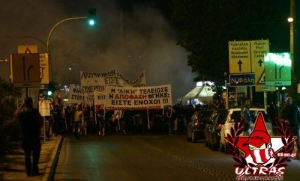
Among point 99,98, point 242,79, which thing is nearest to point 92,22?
point 242,79

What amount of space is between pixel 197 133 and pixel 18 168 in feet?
44.0

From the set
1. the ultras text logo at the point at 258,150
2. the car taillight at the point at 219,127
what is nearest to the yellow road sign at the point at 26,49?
the car taillight at the point at 219,127

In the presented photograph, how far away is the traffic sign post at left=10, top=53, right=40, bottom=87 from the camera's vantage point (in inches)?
730

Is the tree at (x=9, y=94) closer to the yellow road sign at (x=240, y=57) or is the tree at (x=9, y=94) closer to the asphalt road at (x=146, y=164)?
the asphalt road at (x=146, y=164)

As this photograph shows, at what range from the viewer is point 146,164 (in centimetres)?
2016

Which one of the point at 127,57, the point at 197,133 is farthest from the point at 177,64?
the point at 197,133

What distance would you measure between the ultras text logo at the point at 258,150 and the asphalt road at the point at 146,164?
2.92m

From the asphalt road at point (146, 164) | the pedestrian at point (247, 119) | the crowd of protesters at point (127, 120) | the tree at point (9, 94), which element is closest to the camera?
the asphalt road at point (146, 164)

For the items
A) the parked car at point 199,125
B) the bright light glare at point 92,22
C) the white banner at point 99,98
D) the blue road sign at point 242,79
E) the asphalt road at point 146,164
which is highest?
the bright light glare at point 92,22

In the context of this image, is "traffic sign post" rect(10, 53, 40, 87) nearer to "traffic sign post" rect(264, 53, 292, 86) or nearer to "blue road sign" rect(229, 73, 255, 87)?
"traffic sign post" rect(264, 53, 292, 86)

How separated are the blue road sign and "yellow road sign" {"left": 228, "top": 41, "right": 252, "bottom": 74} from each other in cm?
34

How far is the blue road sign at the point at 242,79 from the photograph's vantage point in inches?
1117

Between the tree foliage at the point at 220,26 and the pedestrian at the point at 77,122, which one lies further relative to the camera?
the tree foliage at the point at 220,26

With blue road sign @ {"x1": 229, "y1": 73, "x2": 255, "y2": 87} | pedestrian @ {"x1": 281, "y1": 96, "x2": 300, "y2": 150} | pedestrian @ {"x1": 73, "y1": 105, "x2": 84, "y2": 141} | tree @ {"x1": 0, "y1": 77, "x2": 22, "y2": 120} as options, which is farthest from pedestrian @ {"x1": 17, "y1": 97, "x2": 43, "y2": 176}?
pedestrian @ {"x1": 73, "y1": 105, "x2": 84, "y2": 141}
